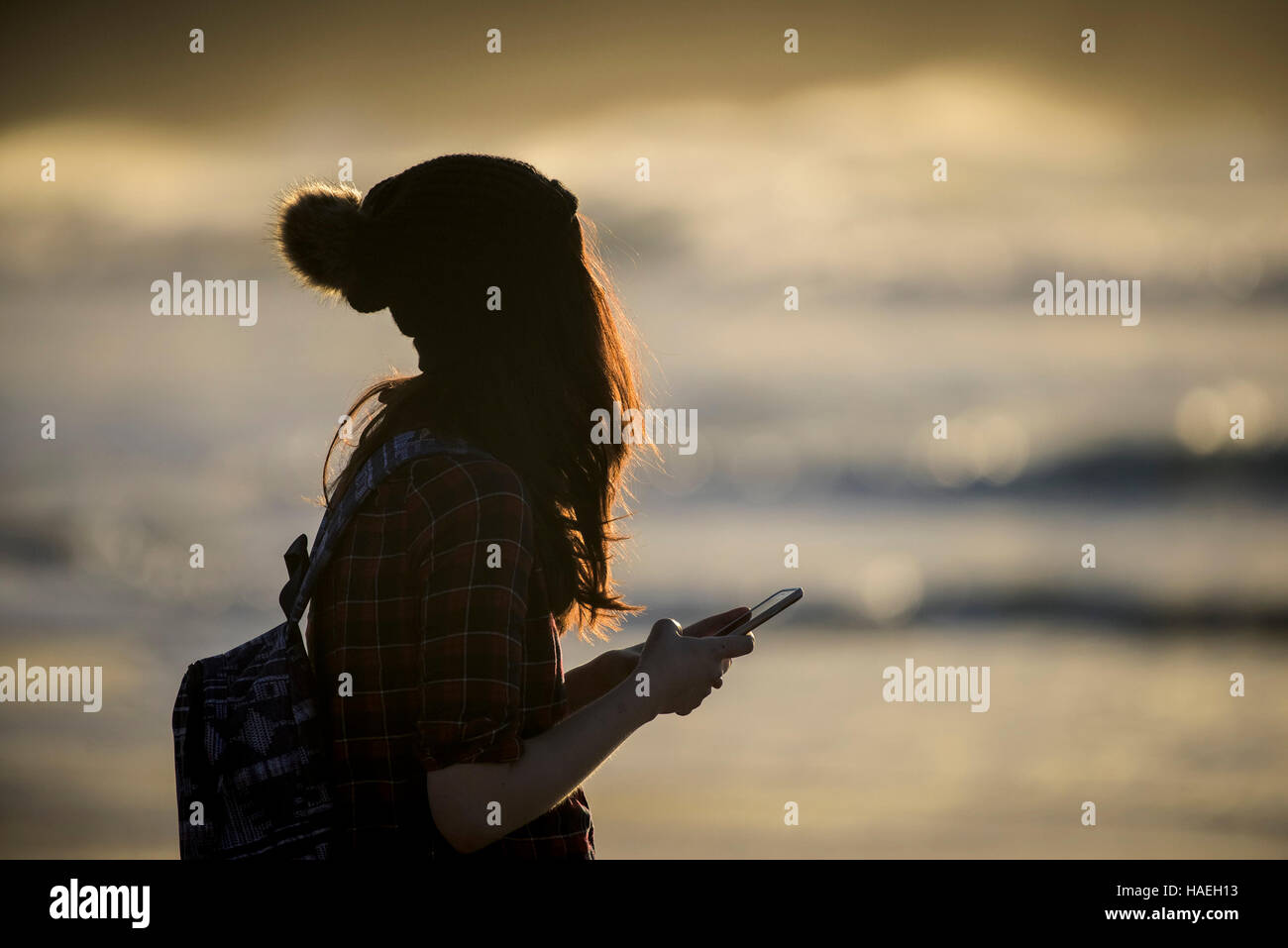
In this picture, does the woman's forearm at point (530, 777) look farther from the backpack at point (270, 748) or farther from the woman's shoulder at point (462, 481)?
the woman's shoulder at point (462, 481)

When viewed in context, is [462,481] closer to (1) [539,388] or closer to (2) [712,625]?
(1) [539,388]

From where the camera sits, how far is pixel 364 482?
78.8 inches

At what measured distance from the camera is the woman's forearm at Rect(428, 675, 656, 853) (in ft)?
6.06

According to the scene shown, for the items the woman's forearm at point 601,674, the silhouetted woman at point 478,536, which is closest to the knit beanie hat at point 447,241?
the silhouetted woman at point 478,536

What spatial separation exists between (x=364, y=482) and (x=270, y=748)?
45 cm

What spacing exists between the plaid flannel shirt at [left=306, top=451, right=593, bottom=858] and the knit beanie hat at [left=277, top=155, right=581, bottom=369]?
0.34 metres

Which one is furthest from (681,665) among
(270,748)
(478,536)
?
(270,748)

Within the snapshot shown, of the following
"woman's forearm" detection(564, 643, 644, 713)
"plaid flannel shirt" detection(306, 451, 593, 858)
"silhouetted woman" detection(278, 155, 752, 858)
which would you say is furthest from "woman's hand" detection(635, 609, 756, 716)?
"woman's forearm" detection(564, 643, 644, 713)

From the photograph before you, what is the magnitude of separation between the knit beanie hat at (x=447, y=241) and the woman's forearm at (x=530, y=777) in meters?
0.70

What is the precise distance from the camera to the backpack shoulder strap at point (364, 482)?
1.98 m

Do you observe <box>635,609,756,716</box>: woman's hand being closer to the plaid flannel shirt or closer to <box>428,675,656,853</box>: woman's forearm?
<box>428,675,656,853</box>: woman's forearm

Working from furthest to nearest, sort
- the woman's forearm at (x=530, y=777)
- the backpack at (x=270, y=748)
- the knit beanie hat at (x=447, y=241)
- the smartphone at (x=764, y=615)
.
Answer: the smartphone at (x=764, y=615) < the knit beanie hat at (x=447, y=241) < the backpack at (x=270, y=748) < the woman's forearm at (x=530, y=777)
